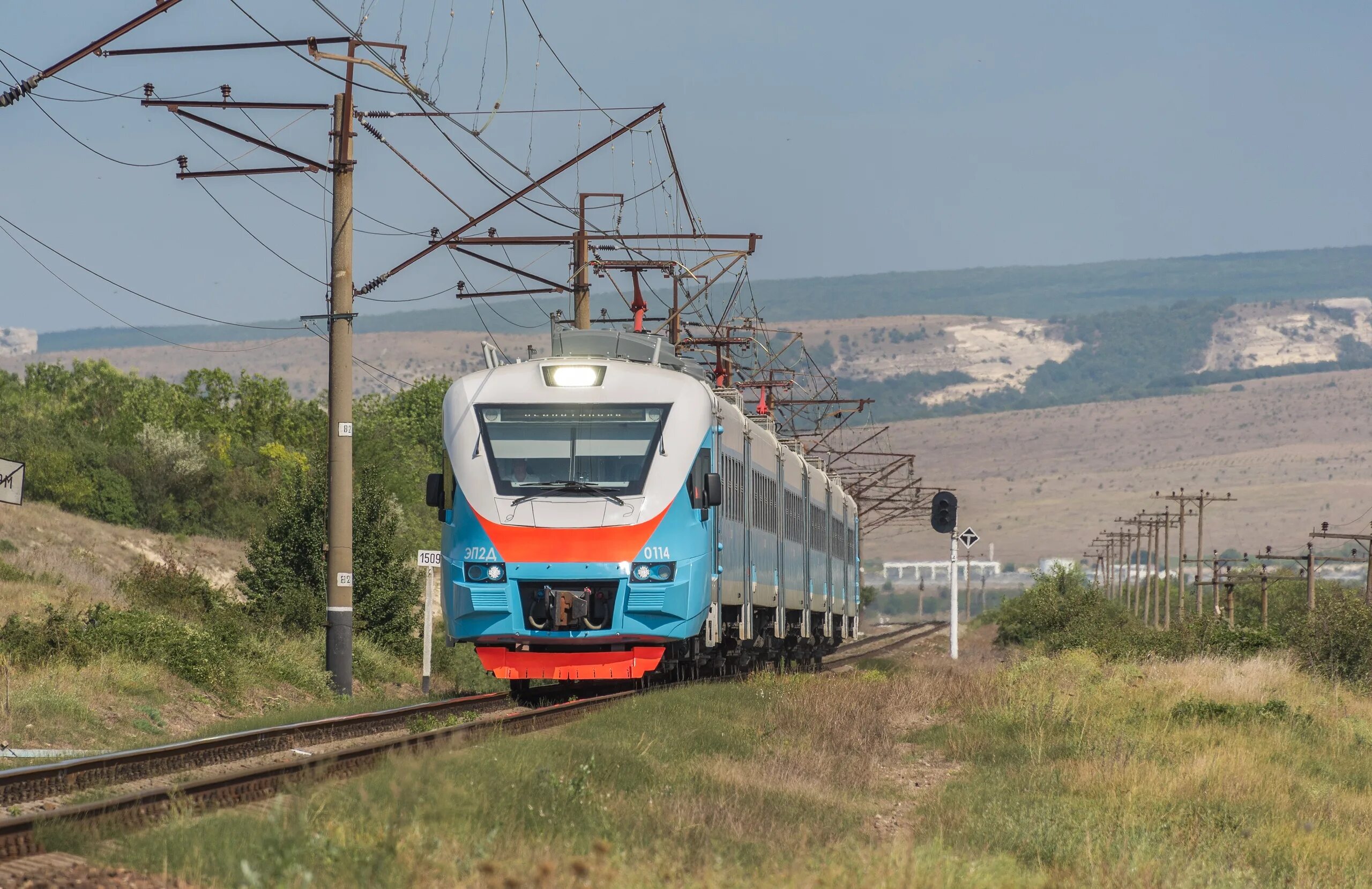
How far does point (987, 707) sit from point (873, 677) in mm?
5339

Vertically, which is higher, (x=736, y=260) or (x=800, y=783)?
(x=736, y=260)

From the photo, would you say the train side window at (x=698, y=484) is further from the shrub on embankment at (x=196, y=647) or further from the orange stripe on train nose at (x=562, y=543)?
the shrub on embankment at (x=196, y=647)

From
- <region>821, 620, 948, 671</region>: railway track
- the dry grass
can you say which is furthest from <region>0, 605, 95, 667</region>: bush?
the dry grass

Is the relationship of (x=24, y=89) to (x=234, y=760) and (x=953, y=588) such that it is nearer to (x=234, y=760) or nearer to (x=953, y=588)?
(x=234, y=760)

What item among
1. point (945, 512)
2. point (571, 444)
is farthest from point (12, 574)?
point (571, 444)

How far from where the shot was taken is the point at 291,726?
674 inches

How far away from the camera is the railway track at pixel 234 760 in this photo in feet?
32.4

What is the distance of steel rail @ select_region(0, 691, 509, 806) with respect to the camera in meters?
12.3

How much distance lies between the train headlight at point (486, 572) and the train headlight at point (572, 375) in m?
2.25

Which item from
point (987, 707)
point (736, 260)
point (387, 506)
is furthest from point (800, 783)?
point (387, 506)

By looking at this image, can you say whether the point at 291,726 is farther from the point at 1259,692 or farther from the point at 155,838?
the point at 1259,692

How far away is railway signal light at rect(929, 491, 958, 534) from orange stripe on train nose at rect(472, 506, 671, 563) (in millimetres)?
11212

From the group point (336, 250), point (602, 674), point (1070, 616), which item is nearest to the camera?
point (602, 674)

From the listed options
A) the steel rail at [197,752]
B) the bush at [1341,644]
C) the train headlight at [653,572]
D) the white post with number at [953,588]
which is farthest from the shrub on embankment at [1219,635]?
the steel rail at [197,752]
